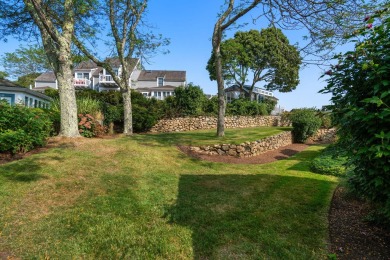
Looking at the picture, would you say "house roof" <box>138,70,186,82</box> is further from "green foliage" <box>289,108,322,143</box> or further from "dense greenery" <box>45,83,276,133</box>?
"green foliage" <box>289,108,322,143</box>

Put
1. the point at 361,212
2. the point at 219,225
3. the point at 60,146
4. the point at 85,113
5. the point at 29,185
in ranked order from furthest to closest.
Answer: the point at 85,113 → the point at 60,146 → the point at 29,185 → the point at 361,212 → the point at 219,225

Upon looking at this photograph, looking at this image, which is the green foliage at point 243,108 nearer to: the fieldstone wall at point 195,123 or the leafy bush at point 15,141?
the fieldstone wall at point 195,123

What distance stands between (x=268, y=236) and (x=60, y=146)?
6.77 meters

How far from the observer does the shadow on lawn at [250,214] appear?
3525 millimetres

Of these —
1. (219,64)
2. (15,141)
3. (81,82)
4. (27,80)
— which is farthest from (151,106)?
(27,80)

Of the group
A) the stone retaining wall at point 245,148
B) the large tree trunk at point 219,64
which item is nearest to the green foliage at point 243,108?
the stone retaining wall at point 245,148

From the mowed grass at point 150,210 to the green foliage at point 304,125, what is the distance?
10.7 metres

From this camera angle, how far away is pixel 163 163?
7816 millimetres

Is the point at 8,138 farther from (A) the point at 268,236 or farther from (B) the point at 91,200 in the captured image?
(A) the point at 268,236

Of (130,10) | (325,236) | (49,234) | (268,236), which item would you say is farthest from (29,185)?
(130,10)

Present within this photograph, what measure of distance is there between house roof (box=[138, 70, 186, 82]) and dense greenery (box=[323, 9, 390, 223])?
3925cm

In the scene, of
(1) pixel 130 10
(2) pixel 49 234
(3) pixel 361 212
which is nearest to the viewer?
(2) pixel 49 234

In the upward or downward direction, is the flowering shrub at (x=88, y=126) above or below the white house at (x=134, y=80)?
below

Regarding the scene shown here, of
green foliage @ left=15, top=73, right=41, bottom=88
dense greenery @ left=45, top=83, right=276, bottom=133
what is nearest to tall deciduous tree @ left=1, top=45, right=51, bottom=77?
green foliage @ left=15, top=73, right=41, bottom=88
